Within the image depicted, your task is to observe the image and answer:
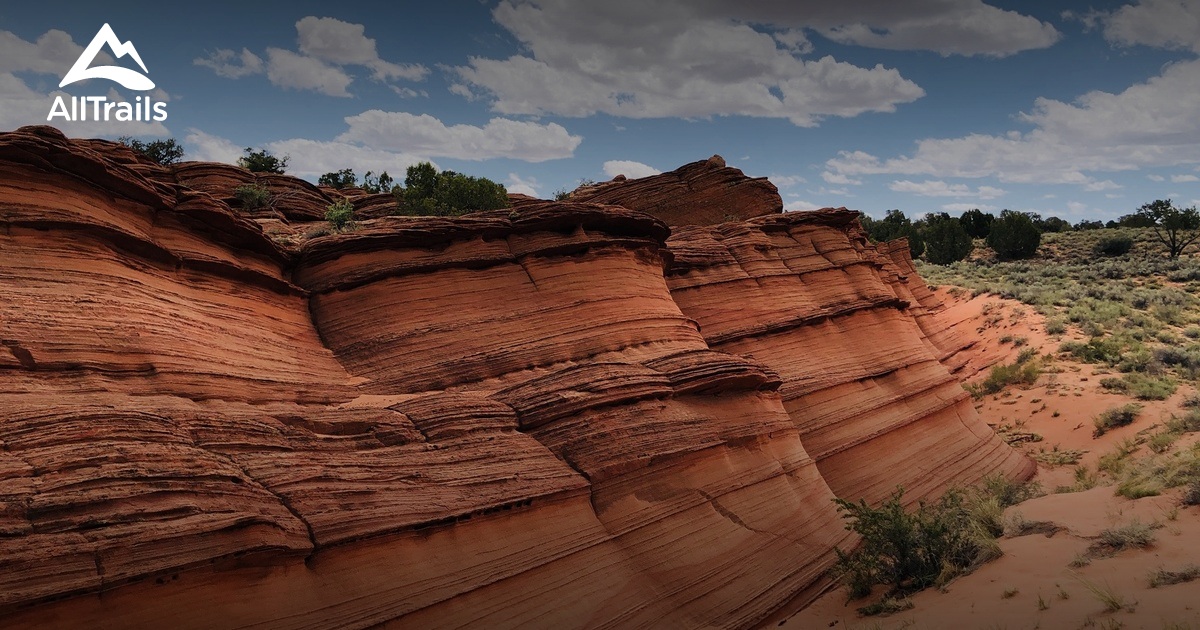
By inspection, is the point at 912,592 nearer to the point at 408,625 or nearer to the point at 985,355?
the point at 408,625

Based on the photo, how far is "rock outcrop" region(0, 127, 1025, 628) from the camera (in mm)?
8078

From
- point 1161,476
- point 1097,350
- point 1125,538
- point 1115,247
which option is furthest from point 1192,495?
point 1115,247

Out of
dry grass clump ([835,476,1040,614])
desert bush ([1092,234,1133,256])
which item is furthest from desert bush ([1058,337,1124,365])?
desert bush ([1092,234,1133,256])

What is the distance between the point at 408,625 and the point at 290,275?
8.29m

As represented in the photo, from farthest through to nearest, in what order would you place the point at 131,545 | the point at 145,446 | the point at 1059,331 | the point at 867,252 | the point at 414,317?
the point at 1059,331 < the point at 867,252 < the point at 414,317 < the point at 145,446 < the point at 131,545

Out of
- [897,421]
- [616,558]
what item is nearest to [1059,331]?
[897,421]

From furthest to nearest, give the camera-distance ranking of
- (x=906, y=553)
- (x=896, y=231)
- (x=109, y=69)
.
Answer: (x=896, y=231), (x=109, y=69), (x=906, y=553)

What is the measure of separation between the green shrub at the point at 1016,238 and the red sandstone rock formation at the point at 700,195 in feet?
190

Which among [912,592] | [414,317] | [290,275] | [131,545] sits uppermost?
[290,275]

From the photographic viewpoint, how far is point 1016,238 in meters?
75.4

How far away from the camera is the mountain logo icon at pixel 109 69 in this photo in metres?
17.6

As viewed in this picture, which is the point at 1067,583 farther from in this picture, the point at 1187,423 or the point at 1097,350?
the point at 1097,350

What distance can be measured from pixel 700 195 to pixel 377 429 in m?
21.7

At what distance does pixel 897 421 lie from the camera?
69.6ft
